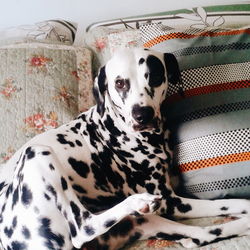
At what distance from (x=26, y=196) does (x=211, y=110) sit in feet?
2.15

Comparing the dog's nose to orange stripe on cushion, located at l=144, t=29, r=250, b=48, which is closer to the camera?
the dog's nose

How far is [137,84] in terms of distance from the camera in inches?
53.9

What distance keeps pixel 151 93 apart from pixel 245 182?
16.3 inches

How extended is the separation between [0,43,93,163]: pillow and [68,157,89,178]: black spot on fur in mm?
332

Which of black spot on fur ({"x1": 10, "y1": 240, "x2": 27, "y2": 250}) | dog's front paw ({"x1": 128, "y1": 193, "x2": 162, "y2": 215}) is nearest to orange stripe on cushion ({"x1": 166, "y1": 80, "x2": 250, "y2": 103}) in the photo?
dog's front paw ({"x1": 128, "y1": 193, "x2": 162, "y2": 215})

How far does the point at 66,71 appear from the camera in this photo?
1809 millimetres

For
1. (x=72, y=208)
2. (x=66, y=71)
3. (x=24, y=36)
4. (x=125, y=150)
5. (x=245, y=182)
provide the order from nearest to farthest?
(x=72, y=208), (x=245, y=182), (x=125, y=150), (x=66, y=71), (x=24, y=36)

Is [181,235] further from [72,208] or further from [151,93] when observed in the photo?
[151,93]

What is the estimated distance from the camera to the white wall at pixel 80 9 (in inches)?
88.5

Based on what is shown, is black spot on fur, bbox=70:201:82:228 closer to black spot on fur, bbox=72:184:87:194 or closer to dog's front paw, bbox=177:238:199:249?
black spot on fur, bbox=72:184:87:194

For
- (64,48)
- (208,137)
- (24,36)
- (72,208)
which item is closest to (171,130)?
(208,137)

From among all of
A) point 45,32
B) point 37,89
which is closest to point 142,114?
point 37,89

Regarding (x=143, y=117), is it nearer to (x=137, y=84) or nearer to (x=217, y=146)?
(x=137, y=84)

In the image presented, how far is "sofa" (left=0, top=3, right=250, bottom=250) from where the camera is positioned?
54.2 inches
